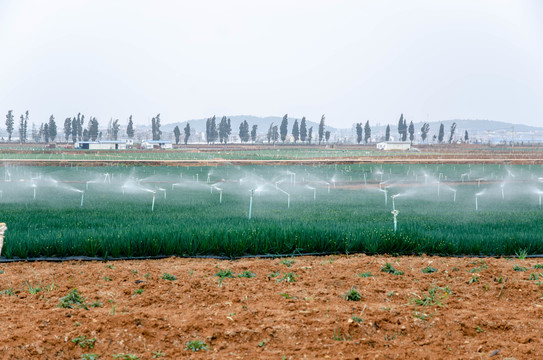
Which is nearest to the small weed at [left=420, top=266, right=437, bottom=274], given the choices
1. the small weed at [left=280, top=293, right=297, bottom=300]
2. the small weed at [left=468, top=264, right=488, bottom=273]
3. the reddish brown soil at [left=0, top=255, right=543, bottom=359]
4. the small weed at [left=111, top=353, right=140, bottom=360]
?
the reddish brown soil at [left=0, top=255, right=543, bottom=359]

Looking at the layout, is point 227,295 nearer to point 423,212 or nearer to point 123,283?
point 123,283

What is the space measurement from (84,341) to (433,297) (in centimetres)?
507

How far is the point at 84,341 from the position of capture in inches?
229

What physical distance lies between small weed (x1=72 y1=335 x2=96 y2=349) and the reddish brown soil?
0.17 feet

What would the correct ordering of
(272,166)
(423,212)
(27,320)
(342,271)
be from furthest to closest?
(272,166) → (423,212) → (342,271) → (27,320)

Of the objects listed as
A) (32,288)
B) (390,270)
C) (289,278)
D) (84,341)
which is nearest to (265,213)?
(390,270)

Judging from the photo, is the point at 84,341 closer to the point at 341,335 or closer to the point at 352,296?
the point at 341,335

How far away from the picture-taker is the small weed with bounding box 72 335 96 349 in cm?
576

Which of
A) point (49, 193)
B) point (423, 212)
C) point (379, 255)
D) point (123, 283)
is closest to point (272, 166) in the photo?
point (49, 193)

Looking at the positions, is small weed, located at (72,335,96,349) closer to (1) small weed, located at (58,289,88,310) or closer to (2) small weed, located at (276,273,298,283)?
(1) small weed, located at (58,289,88,310)

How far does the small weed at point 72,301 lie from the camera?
7.02m

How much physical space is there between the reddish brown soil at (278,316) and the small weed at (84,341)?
0.05 metres

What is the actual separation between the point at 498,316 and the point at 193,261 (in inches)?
274

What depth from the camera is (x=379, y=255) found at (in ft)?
41.5
